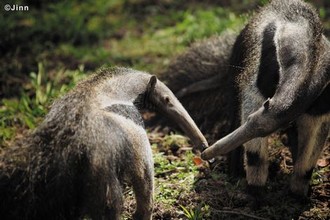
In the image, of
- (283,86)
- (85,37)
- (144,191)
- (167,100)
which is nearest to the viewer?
(283,86)

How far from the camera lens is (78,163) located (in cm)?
440

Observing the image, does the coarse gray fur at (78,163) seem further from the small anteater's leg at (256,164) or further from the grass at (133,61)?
the small anteater's leg at (256,164)

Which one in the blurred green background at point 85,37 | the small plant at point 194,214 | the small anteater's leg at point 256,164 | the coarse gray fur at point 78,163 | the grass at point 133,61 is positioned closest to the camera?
the coarse gray fur at point 78,163

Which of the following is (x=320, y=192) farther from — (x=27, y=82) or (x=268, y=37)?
(x=27, y=82)

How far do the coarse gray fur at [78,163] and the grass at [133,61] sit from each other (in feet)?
3.64

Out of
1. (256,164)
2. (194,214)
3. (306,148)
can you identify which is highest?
(306,148)

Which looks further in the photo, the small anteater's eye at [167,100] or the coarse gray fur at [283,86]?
the small anteater's eye at [167,100]

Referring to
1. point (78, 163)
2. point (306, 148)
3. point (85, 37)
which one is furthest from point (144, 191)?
point (85, 37)

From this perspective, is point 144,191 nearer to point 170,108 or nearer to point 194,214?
point 194,214

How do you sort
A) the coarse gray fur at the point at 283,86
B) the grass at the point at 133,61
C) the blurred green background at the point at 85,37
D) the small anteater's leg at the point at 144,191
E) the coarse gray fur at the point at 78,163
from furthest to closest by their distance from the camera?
the blurred green background at the point at 85,37 → the grass at the point at 133,61 → the small anteater's leg at the point at 144,191 → the coarse gray fur at the point at 283,86 → the coarse gray fur at the point at 78,163

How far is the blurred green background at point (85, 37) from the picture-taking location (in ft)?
27.2

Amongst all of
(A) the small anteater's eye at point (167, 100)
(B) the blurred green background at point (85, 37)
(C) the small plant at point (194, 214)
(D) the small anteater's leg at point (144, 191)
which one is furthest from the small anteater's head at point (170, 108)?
(B) the blurred green background at point (85, 37)

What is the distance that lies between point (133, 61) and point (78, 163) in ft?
16.3

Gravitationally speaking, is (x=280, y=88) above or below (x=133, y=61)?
above
